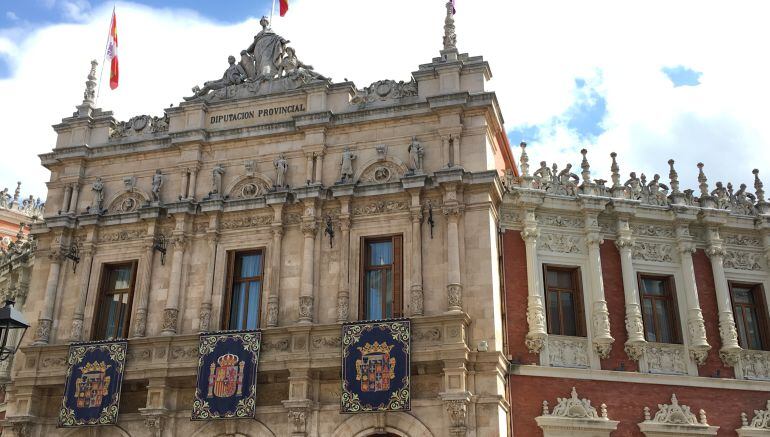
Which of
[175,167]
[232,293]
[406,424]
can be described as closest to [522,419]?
[406,424]

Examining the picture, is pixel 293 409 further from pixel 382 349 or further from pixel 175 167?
pixel 175 167

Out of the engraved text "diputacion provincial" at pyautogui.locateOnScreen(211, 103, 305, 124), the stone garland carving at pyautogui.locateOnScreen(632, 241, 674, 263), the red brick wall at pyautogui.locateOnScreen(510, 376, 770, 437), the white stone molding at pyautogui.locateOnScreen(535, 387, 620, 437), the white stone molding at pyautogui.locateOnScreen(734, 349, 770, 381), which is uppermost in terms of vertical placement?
the engraved text "diputacion provincial" at pyautogui.locateOnScreen(211, 103, 305, 124)

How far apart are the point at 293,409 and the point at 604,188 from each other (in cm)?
1061

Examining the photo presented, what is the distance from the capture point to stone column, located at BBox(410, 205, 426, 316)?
1964 cm

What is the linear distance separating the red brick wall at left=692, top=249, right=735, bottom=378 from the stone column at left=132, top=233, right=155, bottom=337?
14939mm

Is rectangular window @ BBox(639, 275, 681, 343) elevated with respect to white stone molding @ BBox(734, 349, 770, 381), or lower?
elevated

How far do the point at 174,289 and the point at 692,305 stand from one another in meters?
14.1

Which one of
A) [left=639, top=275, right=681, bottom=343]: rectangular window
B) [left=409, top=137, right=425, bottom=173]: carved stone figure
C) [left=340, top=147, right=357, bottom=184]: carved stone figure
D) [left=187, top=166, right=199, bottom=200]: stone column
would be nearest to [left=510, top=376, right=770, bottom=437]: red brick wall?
[left=639, top=275, right=681, bottom=343]: rectangular window

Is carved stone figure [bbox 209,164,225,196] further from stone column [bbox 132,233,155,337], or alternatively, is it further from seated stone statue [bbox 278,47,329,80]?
seated stone statue [bbox 278,47,329,80]

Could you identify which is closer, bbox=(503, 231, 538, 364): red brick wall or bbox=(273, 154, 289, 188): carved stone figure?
bbox=(503, 231, 538, 364): red brick wall

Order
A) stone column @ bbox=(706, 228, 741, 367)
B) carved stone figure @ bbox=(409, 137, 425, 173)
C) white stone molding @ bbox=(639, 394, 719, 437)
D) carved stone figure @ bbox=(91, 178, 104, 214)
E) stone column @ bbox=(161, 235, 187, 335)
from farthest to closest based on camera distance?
carved stone figure @ bbox=(91, 178, 104, 214) → carved stone figure @ bbox=(409, 137, 425, 173) → stone column @ bbox=(161, 235, 187, 335) → stone column @ bbox=(706, 228, 741, 367) → white stone molding @ bbox=(639, 394, 719, 437)

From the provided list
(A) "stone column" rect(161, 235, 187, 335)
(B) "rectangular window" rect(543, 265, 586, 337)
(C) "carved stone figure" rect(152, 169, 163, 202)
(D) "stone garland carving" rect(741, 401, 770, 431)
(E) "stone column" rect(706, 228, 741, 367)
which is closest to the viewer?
(D) "stone garland carving" rect(741, 401, 770, 431)

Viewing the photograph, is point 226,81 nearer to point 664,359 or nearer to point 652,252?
point 652,252

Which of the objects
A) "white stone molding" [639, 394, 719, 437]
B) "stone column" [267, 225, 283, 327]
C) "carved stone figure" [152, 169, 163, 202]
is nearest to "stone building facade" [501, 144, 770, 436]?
"white stone molding" [639, 394, 719, 437]
